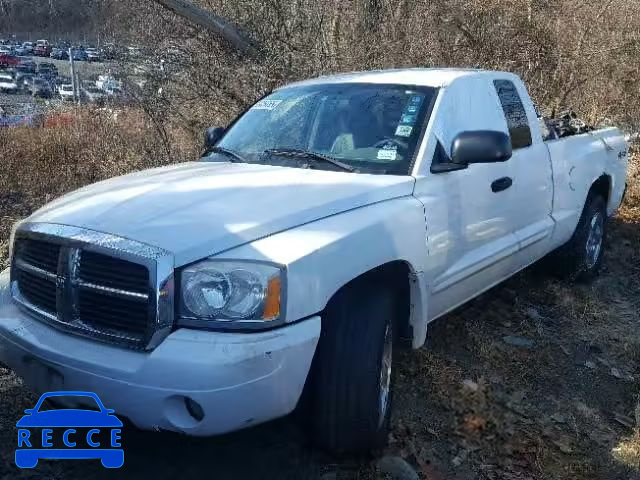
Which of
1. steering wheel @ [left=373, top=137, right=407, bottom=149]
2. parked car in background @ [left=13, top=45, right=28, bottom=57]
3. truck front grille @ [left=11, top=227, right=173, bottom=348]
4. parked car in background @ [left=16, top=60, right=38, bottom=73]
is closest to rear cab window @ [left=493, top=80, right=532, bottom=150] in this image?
steering wheel @ [left=373, top=137, right=407, bottom=149]

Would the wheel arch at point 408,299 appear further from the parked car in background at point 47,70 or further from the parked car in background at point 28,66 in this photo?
the parked car in background at point 28,66

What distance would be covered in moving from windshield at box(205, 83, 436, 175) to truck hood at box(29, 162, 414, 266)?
0.23 metres

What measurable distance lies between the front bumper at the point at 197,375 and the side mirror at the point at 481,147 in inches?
55.5

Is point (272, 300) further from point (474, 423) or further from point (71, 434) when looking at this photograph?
point (474, 423)

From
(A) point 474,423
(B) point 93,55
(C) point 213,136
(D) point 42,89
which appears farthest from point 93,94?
(A) point 474,423

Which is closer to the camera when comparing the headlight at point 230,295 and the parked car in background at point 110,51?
the headlight at point 230,295

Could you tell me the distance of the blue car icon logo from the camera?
2.59 m

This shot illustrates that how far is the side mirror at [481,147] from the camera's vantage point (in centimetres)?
347

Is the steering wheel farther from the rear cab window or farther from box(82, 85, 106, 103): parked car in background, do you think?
box(82, 85, 106, 103): parked car in background

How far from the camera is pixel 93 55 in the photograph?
33.0 ft

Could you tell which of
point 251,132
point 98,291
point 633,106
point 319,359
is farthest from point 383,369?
point 633,106

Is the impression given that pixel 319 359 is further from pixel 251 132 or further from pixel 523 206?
pixel 523 206

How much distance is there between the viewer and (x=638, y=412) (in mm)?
3586

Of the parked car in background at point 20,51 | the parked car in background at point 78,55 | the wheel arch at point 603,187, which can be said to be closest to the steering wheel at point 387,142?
the wheel arch at point 603,187
